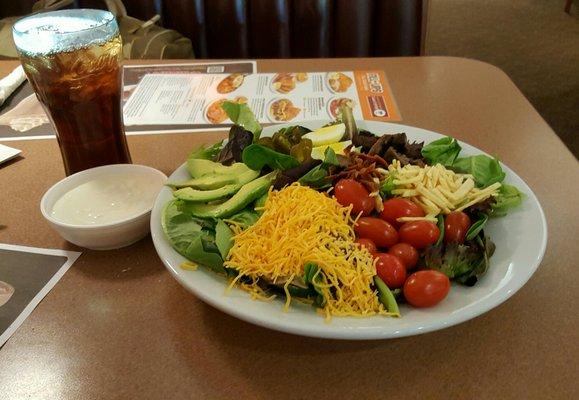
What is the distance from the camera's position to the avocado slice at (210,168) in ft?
2.58

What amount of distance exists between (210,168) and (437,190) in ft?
1.09

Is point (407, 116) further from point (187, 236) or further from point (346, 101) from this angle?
point (187, 236)

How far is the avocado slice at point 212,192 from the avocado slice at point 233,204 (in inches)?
0.4

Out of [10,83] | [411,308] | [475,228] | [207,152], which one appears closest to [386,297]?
[411,308]

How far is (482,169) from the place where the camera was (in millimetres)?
806

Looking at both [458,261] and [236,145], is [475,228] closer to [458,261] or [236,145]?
[458,261]

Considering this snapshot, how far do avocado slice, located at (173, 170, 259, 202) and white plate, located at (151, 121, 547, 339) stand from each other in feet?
0.13

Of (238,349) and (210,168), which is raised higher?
(210,168)

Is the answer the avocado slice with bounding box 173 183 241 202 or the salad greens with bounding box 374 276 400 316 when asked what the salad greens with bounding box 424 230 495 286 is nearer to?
Answer: the salad greens with bounding box 374 276 400 316

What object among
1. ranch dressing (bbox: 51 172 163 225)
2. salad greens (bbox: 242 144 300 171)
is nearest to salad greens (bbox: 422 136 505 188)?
salad greens (bbox: 242 144 300 171)

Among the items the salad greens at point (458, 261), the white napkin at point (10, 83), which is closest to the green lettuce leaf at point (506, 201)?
the salad greens at point (458, 261)

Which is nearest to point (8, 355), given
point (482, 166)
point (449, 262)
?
point (449, 262)

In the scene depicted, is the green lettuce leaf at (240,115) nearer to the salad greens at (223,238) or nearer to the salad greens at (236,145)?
the salad greens at (236,145)

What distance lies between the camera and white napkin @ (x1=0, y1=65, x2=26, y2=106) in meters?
1.28
